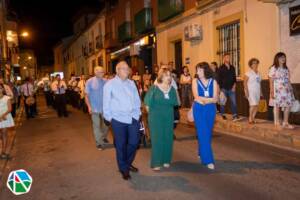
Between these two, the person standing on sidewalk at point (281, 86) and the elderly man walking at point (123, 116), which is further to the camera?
the person standing on sidewalk at point (281, 86)

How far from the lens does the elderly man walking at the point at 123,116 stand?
22.1 feet

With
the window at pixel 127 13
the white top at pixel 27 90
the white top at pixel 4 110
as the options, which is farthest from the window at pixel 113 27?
the white top at pixel 4 110

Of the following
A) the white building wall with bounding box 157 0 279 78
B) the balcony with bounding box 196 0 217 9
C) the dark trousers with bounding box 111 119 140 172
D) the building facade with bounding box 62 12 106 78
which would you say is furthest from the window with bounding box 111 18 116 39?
the dark trousers with bounding box 111 119 140 172

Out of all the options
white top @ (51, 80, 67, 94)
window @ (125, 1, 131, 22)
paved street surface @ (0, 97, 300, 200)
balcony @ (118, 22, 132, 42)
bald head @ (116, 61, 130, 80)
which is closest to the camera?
paved street surface @ (0, 97, 300, 200)

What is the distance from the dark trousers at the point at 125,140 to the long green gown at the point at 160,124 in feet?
1.70

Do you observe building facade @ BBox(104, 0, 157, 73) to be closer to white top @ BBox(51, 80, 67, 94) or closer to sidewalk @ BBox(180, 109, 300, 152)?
white top @ BBox(51, 80, 67, 94)

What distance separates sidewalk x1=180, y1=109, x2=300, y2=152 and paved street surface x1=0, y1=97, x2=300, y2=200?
455 mm

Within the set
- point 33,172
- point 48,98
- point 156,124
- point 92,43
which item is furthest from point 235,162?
point 92,43

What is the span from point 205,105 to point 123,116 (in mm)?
1450

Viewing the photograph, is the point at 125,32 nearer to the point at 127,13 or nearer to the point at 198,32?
the point at 127,13

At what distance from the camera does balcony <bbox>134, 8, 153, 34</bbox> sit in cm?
2330

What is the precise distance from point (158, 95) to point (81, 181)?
1884 millimetres

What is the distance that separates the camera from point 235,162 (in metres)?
7.71

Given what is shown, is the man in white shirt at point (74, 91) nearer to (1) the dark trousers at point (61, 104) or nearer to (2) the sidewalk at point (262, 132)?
(1) the dark trousers at point (61, 104)
